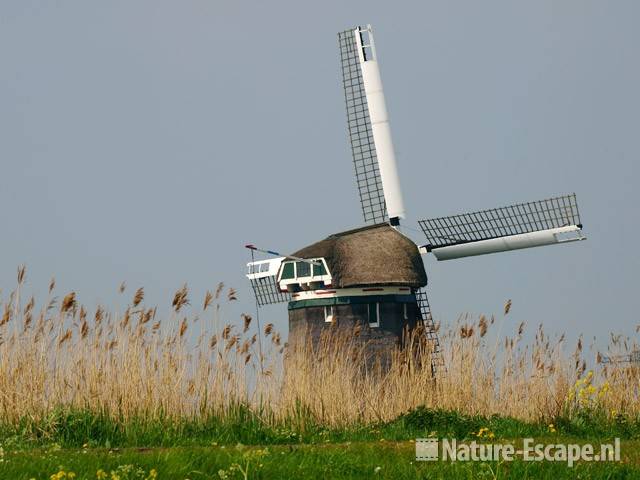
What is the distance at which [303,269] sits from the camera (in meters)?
19.7

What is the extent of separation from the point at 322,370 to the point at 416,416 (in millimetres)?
1569

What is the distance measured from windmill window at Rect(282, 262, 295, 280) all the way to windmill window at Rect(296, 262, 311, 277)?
0.54 feet

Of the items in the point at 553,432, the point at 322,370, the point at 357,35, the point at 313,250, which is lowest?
the point at 553,432

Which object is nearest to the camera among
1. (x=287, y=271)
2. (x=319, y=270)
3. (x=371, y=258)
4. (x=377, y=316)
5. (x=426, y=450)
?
(x=426, y=450)

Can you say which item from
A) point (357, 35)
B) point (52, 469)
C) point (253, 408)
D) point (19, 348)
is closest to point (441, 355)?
point (253, 408)

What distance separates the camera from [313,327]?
62.7ft

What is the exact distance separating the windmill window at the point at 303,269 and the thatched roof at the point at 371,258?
19cm

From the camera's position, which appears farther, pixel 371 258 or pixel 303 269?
pixel 303 269

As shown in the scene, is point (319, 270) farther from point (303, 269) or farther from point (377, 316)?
point (377, 316)

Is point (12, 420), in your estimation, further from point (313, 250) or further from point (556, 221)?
point (556, 221)

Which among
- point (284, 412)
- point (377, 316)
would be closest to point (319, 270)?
point (377, 316)

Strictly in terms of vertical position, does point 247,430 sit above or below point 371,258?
below

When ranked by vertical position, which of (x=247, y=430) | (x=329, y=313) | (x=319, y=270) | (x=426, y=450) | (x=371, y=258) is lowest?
(x=426, y=450)

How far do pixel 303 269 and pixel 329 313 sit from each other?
4.06 feet
